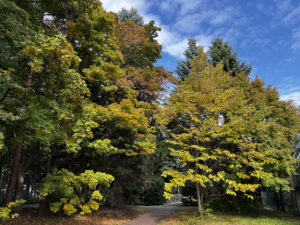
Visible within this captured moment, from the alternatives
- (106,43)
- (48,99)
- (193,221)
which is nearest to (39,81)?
(48,99)

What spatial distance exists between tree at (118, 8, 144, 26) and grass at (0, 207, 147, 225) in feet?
60.5

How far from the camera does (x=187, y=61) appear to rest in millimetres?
23047

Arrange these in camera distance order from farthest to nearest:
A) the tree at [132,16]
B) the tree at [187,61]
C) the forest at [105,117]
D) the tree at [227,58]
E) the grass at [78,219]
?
the tree at [187,61] → the tree at [132,16] → the tree at [227,58] → the grass at [78,219] → the forest at [105,117]

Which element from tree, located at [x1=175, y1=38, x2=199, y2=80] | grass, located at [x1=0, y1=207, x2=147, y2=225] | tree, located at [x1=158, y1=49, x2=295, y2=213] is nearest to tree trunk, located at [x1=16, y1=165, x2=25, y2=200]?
grass, located at [x1=0, y1=207, x2=147, y2=225]

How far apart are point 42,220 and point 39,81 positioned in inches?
281

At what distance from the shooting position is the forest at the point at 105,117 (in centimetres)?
470

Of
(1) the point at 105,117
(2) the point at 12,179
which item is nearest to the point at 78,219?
(2) the point at 12,179

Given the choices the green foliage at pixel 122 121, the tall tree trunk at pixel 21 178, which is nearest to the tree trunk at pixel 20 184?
the tall tree trunk at pixel 21 178

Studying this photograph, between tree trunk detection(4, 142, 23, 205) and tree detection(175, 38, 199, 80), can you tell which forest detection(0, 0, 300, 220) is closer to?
tree trunk detection(4, 142, 23, 205)

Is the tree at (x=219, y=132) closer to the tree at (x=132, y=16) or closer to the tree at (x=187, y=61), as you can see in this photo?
the tree at (x=187, y=61)

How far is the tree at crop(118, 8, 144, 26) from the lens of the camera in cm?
2101

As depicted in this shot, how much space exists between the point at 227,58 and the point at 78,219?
17.2 metres

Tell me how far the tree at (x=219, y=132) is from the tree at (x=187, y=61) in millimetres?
10634

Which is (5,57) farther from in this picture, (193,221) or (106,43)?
(193,221)
